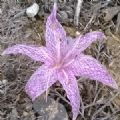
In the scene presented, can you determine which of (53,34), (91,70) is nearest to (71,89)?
(91,70)

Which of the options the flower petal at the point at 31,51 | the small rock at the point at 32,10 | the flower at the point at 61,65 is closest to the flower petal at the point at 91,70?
the flower at the point at 61,65

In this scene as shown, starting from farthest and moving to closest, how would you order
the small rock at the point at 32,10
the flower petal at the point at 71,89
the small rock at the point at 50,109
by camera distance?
the small rock at the point at 32,10 → the small rock at the point at 50,109 → the flower petal at the point at 71,89

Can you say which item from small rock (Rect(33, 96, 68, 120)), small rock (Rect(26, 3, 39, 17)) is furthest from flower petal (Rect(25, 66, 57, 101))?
small rock (Rect(26, 3, 39, 17))

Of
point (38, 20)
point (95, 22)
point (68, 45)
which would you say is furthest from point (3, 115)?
point (95, 22)

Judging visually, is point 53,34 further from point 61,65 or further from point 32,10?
point 32,10

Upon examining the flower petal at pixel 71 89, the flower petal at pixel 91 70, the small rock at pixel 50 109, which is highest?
the flower petal at pixel 91 70

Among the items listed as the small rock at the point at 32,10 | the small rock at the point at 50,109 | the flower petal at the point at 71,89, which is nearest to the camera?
the flower petal at the point at 71,89

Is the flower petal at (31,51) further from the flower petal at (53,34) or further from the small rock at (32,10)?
the small rock at (32,10)
